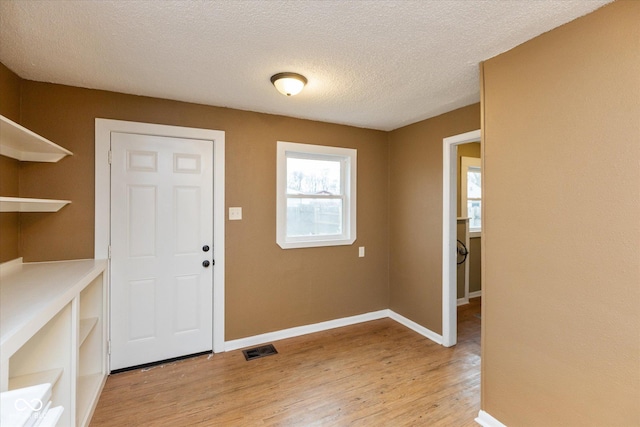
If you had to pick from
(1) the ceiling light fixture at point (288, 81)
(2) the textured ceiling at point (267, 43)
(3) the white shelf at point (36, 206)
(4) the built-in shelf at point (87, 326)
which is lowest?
(4) the built-in shelf at point (87, 326)

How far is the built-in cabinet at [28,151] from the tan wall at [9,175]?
66 mm

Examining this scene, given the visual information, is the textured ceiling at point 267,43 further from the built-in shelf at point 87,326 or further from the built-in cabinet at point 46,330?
the built-in shelf at point 87,326

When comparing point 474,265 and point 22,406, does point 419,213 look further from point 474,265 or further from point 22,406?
point 22,406

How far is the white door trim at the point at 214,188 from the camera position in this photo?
2.44 metres

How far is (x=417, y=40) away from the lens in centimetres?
174

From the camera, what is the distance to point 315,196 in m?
3.41

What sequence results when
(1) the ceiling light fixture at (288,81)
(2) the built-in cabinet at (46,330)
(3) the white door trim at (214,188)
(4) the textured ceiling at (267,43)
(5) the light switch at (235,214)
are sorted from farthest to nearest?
1. (5) the light switch at (235,214)
2. (3) the white door trim at (214,188)
3. (1) the ceiling light fixture at (288,81)
4. (4) the textured ceiling at (267,43)
5. (2) the built-in cabinet at (46,330)

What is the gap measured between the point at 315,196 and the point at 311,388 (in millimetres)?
1915

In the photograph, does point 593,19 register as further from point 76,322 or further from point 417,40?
point 76,322

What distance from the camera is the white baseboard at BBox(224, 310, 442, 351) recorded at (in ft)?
9.85

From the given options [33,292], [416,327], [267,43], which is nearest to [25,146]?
[33,292]

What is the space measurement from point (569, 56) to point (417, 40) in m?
0.78

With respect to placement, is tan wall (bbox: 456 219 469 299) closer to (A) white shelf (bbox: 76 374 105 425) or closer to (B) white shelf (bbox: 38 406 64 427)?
(A) white shelf (bbox: 76 374 105 425)

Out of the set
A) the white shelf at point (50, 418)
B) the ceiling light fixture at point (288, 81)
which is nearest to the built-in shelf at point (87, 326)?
the white shelf at point (50, 418)
